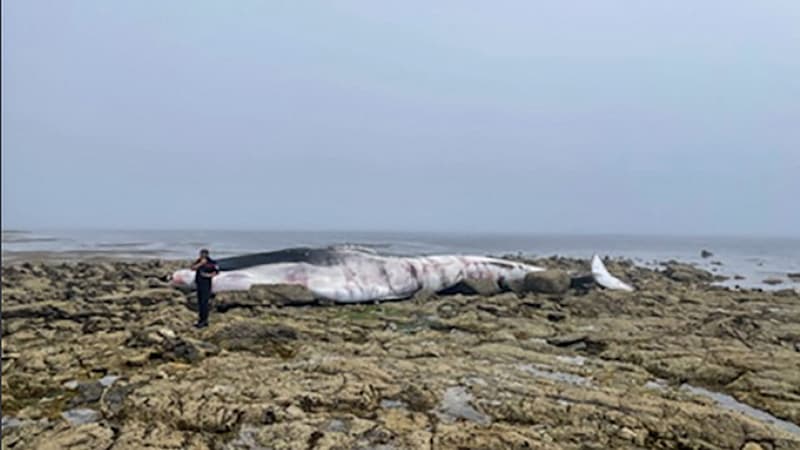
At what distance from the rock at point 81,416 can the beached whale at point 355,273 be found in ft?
27.5

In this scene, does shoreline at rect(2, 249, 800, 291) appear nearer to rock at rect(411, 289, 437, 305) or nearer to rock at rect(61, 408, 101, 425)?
rock at rect(411, 289, 437, 305)

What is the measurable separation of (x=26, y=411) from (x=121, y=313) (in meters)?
5.84

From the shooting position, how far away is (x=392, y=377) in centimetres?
718

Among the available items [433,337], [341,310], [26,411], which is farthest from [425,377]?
[341,310]

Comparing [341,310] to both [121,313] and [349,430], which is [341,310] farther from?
[349,430]

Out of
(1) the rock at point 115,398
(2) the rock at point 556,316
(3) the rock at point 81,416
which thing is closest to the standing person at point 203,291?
(1) the rock at point 115,398

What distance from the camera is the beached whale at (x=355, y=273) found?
15.0m

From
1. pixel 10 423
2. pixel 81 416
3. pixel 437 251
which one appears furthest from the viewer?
pixel 437 251

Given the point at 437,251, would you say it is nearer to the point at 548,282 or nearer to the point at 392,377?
the point at 548,282

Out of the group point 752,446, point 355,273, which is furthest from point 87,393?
point 355,273

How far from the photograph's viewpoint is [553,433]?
18.1 ft

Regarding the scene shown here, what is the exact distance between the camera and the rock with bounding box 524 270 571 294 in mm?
16531

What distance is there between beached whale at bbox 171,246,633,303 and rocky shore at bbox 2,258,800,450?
1.49 m

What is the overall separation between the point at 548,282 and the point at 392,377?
1032 centimetres
